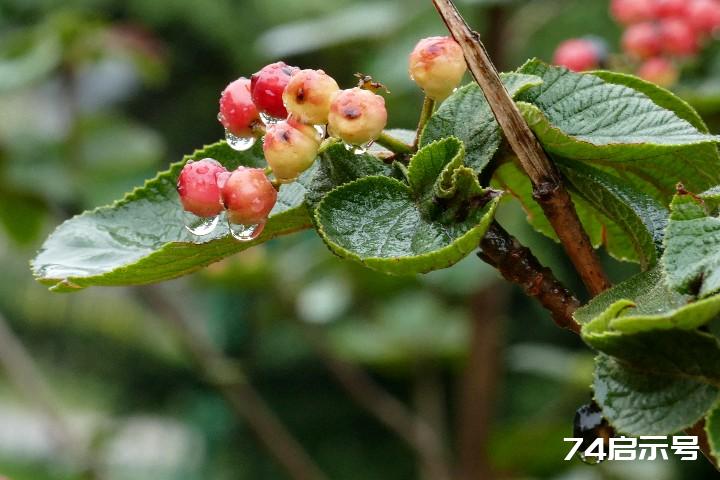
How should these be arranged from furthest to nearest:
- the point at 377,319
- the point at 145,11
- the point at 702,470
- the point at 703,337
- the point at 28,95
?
the point at 28,95 < the point at 145,11 < the point at 702,470 < the point at 377,319 < the point at 703,337

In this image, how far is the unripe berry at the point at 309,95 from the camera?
8.7 inches

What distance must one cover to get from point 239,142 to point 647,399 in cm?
13

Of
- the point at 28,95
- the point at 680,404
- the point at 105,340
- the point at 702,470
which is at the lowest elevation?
the point at 680,404

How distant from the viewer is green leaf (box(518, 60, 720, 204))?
23 centimetres

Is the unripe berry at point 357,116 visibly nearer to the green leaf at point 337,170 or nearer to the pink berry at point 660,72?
the green leaf at point 337,170

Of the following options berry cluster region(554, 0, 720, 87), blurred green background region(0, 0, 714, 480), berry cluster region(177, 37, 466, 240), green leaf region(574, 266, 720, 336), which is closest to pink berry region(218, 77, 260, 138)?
berry cluster region(177, 37, 466, 240)

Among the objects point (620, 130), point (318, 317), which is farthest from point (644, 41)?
point (318, 317)

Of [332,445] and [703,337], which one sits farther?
[332,445]

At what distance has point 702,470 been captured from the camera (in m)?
1.60

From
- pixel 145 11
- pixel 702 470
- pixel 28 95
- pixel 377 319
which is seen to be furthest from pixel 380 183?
pixel 28 95

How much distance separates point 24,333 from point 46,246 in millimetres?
2556

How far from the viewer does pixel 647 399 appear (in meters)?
0.21

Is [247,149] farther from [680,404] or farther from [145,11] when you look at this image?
[145,11]

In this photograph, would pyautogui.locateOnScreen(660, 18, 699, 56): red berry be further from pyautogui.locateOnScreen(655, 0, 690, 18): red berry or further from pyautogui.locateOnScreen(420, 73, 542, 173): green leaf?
pyautogui.locateOnScreen(420, 73, 542, 173): green leaf
